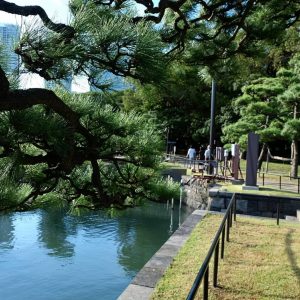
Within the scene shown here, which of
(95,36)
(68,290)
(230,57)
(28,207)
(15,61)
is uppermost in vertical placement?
(230,57)

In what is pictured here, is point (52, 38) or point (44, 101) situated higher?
point (52, 38)

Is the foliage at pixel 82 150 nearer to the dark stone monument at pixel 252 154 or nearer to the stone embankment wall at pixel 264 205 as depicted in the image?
the stone embankment wall at pixel 264 205

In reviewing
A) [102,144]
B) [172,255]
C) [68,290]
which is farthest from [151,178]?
[68,290]

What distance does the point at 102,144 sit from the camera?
2.79 meters

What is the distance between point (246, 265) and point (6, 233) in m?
9.21

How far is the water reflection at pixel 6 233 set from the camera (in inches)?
443

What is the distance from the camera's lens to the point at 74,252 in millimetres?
10773

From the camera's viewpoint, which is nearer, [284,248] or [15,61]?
[15,61]

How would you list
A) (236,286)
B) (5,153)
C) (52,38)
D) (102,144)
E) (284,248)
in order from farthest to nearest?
1. (284,248)
2. (236,286)
3. (102,144)
4. (5,153)
5. (52,38)

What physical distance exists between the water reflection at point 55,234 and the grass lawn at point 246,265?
4.59m

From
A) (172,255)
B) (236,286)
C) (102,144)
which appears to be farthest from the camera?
(172,255)

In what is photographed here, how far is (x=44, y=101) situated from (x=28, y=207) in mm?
1256

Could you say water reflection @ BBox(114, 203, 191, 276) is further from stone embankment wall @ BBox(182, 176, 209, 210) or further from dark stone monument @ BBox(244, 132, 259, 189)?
dark stone monument @ BBox(244, 132, 259, 189)

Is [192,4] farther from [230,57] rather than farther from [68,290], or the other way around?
[68,290]
